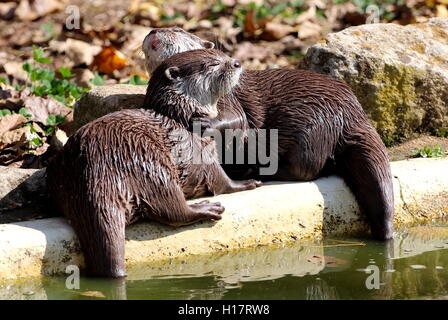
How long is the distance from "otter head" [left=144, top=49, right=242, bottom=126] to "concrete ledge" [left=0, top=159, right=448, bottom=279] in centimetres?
50

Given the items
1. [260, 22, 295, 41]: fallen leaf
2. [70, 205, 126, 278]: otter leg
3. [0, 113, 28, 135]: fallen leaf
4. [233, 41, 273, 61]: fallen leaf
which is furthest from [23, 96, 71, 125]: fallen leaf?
[260, 22, 295, 41]: fallen leaf

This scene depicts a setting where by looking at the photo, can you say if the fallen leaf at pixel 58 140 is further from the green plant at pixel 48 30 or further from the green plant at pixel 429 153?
the green plant at pixel 48 30

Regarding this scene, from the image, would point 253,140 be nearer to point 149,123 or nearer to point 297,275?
point 149,123

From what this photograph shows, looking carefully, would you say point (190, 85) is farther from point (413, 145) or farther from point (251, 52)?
point (251, 52)

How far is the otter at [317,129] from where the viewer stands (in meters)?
4.50

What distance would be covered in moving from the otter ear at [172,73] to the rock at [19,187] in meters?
0.84

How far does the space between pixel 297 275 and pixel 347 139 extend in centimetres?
108

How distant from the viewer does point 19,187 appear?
4.49 m

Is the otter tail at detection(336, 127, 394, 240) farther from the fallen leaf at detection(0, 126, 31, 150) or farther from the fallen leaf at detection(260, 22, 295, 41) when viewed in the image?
the fallen leaf at detection(260, 22, 295, 41)

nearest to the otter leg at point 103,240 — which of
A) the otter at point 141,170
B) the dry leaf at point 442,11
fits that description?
the otter at point 141,170

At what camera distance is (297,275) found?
3.90 m

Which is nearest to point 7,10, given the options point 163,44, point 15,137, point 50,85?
point 50,85

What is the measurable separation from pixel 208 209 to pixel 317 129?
0.92 meters

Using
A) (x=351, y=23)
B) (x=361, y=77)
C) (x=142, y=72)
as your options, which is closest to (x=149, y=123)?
(x=361, y=77)
